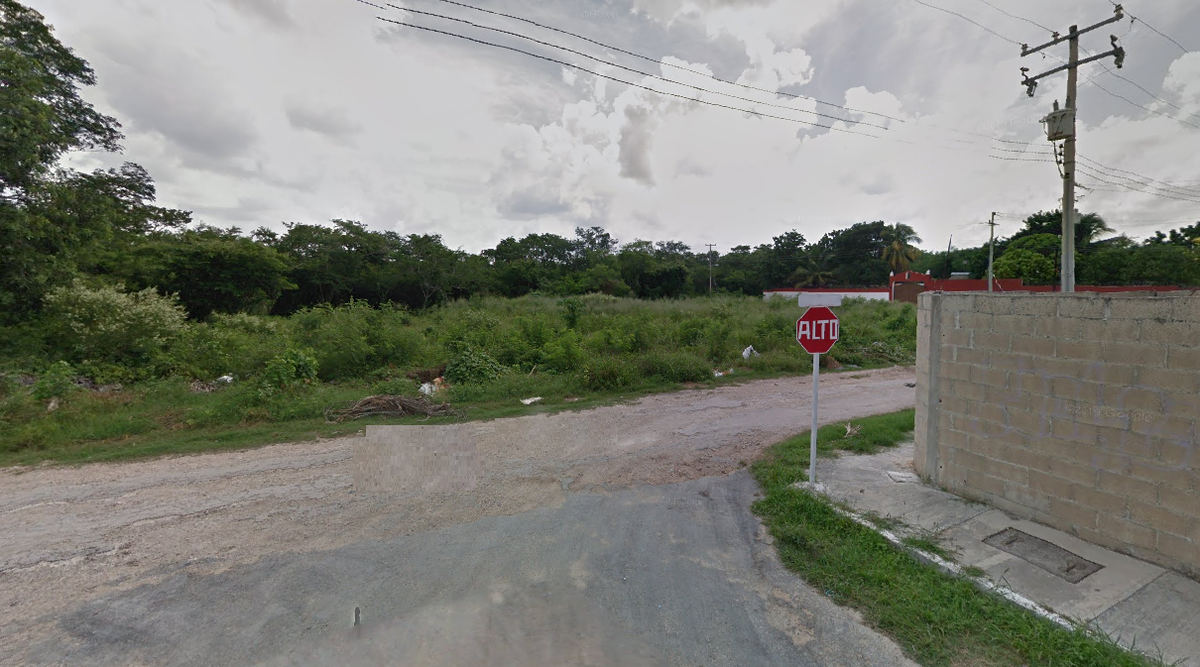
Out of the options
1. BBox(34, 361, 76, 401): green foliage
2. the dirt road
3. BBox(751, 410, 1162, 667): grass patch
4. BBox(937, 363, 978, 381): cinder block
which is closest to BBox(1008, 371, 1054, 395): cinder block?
BBox(937, 363, 978, 381): cinder block

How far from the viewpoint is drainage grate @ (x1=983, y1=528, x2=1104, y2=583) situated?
3041mm

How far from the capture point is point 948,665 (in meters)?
2.31

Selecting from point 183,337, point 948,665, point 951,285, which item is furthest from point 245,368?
point 951,285

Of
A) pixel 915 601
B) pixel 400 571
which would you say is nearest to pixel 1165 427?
pixel 915 601

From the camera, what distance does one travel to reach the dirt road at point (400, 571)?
2.41 metres

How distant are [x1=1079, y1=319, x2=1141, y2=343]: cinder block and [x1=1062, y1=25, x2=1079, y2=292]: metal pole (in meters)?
10.2

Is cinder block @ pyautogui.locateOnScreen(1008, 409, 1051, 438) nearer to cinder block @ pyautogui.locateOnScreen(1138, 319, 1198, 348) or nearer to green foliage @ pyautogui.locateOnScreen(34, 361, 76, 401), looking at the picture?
cinder block @ pyautogui.locateOnScreen(1138, 319, 1198, 348)

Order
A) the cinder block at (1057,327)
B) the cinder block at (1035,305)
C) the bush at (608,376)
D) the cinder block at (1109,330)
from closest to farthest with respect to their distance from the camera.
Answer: the cinder block at (1109,330) < the cinder block at (1057,327) < the cinder block at (1035,305) < the bush at (608,376)

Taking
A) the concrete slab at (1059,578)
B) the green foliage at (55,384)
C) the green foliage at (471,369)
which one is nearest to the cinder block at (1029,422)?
the concrete slab at (1059,578)

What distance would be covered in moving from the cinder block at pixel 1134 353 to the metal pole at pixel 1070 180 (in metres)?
10.2

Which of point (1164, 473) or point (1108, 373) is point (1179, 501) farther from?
point (1108, 373)

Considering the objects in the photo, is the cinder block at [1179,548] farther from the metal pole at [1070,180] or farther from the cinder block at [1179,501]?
the metal pole at [1070,180]

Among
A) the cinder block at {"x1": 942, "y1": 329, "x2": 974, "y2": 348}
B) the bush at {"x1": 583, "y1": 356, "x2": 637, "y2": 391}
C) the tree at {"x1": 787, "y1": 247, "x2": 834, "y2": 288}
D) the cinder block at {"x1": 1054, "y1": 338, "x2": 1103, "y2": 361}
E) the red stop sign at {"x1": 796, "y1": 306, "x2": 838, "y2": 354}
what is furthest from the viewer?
the tree at {"x1": 787, "y1": 247, "x2": 834, "y2": 288}

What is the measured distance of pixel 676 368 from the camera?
10367 millimetres
